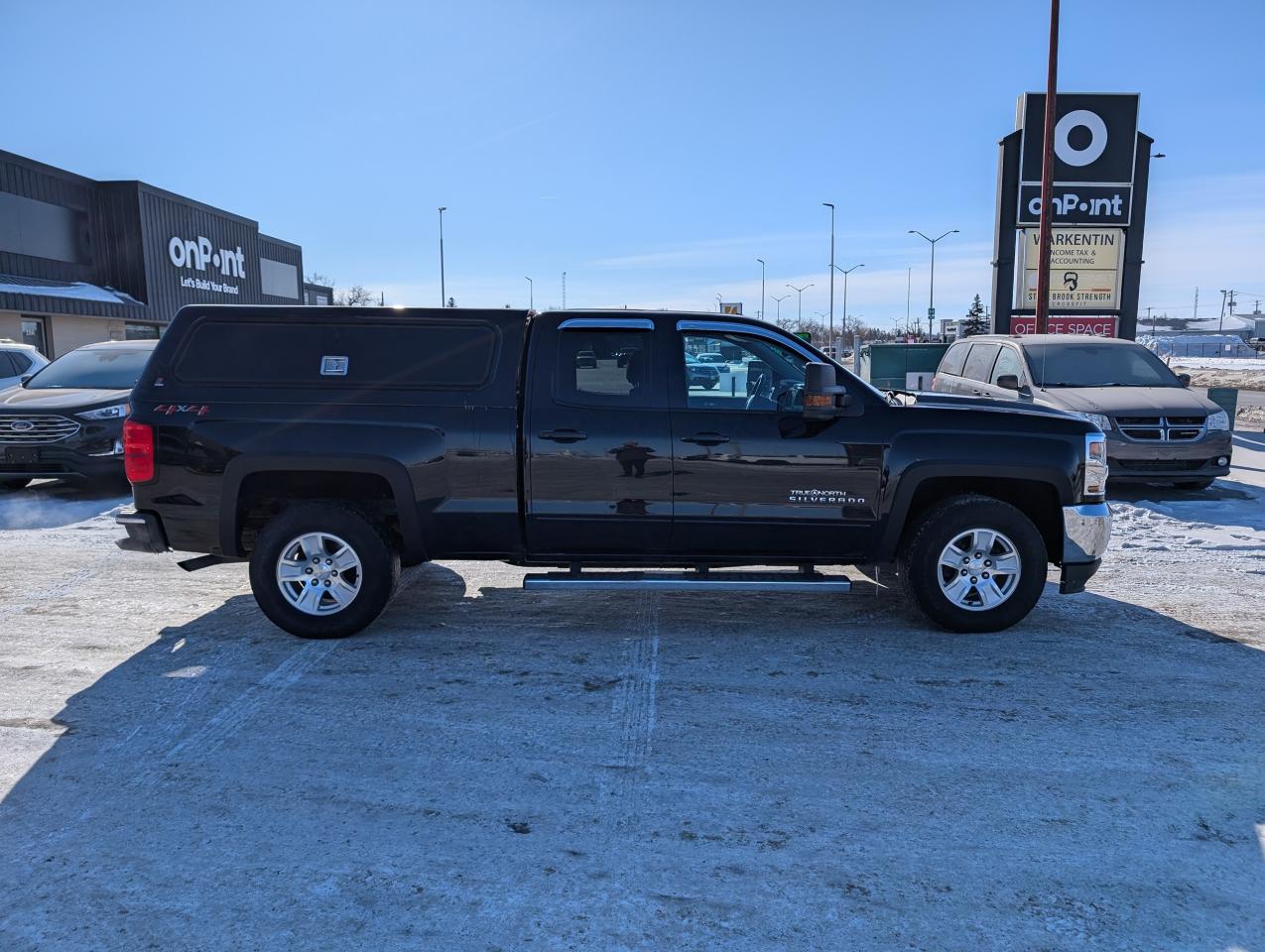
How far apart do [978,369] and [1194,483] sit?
3.01m

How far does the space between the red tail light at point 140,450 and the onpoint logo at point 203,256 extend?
114ft

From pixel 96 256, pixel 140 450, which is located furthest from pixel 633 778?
pixel 96 256

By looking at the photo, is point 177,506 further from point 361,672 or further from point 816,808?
point 816,808

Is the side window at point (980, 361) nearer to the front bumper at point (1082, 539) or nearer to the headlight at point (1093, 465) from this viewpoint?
the headlight at point (1093, 465)

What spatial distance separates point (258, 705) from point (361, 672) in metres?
0.60

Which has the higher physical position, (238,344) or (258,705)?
(238,344)

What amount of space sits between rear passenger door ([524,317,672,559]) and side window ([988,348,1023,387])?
7152 mm

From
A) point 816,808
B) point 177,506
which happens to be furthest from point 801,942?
point 177,506

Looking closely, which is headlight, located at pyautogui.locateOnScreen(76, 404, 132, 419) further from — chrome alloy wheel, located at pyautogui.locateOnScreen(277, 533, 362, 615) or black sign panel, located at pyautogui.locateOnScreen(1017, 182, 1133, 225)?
black sign panel, located at pyautogui.locateOnScreen(1017, 182, 1133, 225)

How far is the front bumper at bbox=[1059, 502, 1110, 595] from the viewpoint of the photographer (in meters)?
5.46

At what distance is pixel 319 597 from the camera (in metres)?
5.49

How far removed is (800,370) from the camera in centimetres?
554

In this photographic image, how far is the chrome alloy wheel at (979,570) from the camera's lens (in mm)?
5492

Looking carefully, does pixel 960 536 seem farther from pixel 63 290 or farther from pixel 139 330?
pixel 139 330
